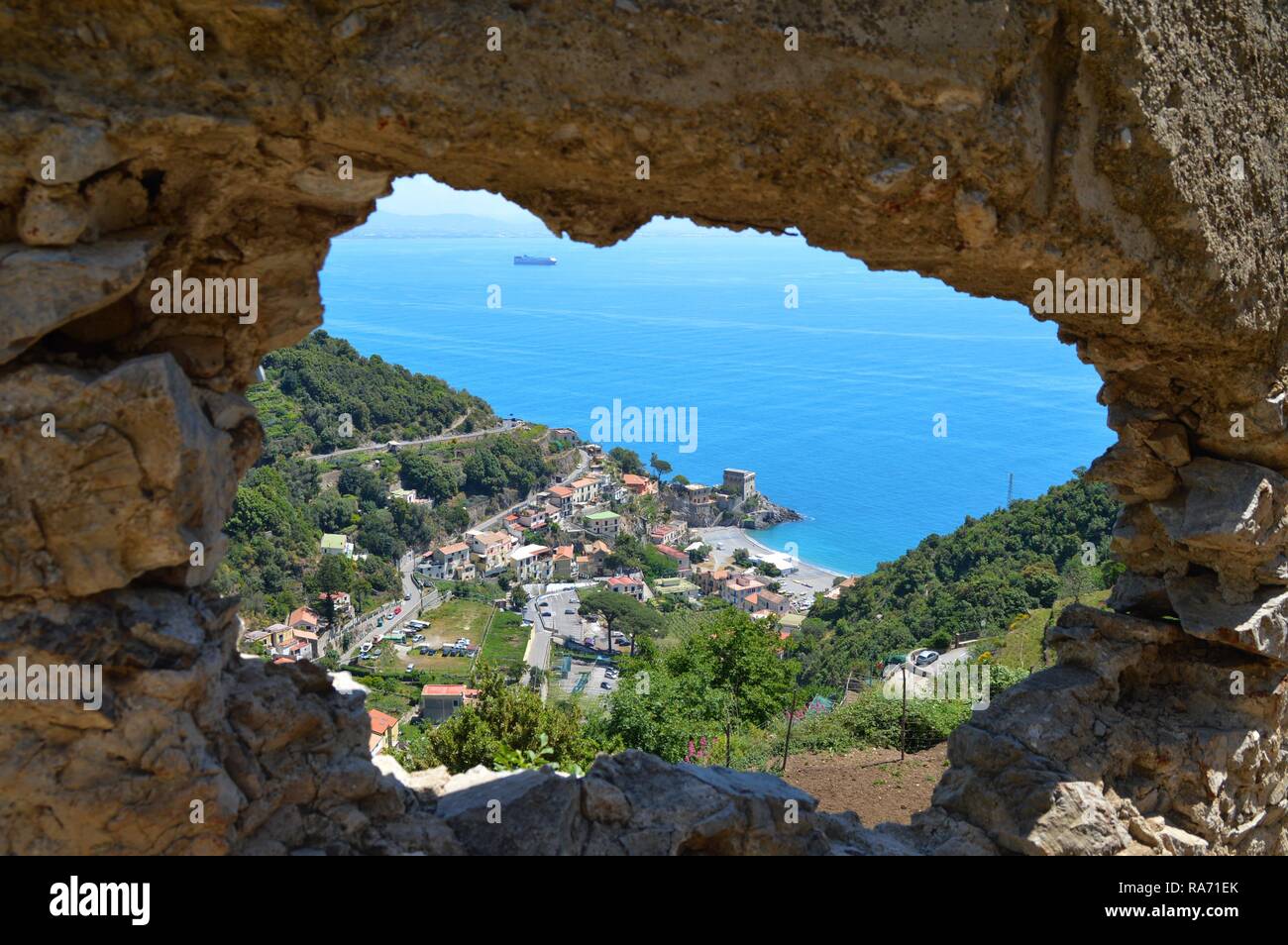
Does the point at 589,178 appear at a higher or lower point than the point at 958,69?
lower

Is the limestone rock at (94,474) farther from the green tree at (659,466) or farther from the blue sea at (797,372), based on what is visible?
the green tree at (659,466)

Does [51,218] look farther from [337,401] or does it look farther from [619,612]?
[337,401]

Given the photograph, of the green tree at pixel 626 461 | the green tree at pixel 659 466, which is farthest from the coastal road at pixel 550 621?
the green tree at pixel 659 466

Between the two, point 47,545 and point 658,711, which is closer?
point 47,545

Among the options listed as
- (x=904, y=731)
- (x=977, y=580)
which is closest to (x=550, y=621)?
(x=977, y=580)

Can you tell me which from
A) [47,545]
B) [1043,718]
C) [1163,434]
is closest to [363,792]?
[47,545]

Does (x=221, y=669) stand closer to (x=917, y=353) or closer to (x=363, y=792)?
(x=363, y=792)

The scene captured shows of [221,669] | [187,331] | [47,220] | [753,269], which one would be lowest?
[221,669]
